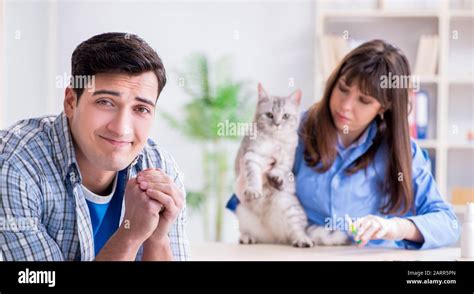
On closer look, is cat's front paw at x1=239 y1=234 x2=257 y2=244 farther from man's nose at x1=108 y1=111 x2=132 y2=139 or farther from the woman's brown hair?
man's nose at x1=108 y1=111 x2=132 y2=139

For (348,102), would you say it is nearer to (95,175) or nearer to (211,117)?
(95,175)

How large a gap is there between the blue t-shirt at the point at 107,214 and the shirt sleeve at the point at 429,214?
67cm

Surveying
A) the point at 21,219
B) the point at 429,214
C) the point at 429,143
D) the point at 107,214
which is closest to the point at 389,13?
the point at 429,143

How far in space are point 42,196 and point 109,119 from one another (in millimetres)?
175

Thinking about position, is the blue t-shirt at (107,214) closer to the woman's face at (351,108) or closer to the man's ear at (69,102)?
the man's ear at (69,102)

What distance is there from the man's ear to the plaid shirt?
0.02 meters

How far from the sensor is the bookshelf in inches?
81.9

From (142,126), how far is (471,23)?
1525 mm

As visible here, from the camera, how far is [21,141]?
106cm

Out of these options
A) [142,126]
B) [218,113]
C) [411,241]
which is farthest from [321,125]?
[218,113]

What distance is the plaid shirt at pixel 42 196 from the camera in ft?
3.39

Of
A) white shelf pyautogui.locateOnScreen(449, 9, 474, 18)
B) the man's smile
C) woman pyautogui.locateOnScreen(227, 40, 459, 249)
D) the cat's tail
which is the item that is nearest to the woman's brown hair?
woman pyautogui.locateOnScreen(227, 40, 459, 249)

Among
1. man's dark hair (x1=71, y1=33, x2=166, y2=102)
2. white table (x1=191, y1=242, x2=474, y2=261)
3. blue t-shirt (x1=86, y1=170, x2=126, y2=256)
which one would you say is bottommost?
white table (x1=191, y1=242, x2=474, y2=261)
